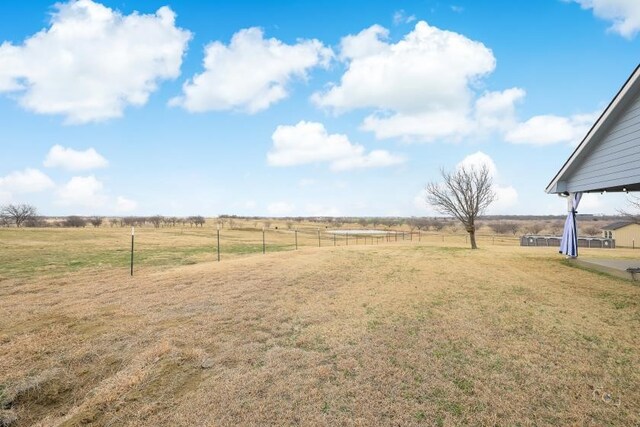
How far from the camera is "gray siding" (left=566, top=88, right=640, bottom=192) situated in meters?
10.9

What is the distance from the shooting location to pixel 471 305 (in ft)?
28.2

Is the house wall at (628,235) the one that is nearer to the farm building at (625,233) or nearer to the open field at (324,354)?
the farm building at (625,233)

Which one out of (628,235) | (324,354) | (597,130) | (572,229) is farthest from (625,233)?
(324,354)

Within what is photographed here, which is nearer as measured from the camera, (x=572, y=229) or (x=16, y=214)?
(x=572, y=229)

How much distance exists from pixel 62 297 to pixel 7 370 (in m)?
5.60

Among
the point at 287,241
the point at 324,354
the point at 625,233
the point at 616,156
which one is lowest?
the point at 287,241

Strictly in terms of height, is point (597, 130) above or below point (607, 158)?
above

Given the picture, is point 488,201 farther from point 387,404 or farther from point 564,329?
point 387,404

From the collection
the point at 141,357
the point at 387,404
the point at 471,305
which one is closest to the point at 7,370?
the point at 141,357

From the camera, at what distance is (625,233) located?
4697 cm

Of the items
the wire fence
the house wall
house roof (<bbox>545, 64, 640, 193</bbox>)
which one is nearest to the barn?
house roof (<bbox>545, 64, 640, 193</bbox>)

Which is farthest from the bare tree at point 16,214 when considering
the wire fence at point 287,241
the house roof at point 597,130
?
the house roof at point 597,130

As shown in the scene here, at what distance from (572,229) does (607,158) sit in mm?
4093

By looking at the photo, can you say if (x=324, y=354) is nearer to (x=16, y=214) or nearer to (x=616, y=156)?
(x=616, y=156)
